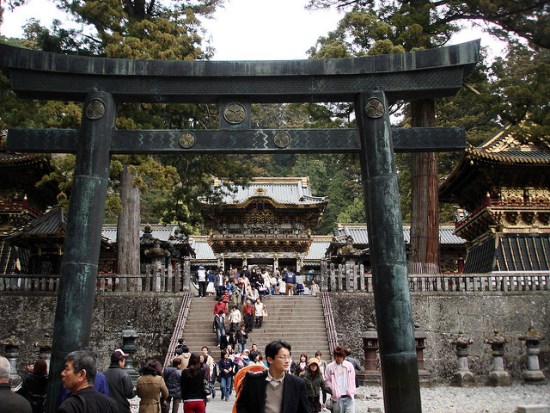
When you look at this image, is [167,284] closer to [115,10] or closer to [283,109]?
[115,10]

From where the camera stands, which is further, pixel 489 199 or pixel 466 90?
pixel 489 199

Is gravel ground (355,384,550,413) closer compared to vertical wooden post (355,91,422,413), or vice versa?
vertical wooden post (355,91,422,413)

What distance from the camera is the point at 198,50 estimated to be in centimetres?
2069

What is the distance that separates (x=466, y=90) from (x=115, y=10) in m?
11.3

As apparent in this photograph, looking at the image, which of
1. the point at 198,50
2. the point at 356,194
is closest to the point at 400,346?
the point at 198,50

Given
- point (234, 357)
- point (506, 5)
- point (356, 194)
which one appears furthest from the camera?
point (356, 194)

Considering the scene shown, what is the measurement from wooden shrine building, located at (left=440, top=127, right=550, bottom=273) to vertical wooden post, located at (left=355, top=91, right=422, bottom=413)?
1476cm

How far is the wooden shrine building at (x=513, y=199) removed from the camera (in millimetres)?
23094

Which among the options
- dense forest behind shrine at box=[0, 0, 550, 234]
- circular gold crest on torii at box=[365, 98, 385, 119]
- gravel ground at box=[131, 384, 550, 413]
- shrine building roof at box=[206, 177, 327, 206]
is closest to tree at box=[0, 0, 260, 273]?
dense forest behind shrine at box=[0, 0, 550, 234]

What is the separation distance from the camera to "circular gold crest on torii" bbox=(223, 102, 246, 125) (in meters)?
9.32

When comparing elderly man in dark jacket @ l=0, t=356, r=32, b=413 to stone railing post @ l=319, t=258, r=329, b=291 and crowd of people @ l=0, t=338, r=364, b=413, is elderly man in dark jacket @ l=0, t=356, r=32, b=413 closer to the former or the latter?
crowd of people @ l=0, t=338, r=364, b=413

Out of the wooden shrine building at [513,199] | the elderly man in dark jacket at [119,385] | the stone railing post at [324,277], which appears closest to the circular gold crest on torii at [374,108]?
the elderly man in dark jacket at [119,385]

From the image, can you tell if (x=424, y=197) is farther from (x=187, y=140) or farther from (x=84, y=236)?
(x=84, y=236)

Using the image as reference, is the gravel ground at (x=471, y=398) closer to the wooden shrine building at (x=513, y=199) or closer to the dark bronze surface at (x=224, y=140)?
the dark bronze surface at (x=224, y=140)
